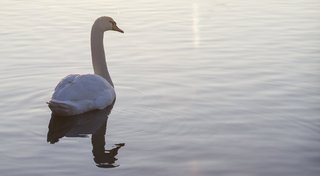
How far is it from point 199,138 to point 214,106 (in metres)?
2.03

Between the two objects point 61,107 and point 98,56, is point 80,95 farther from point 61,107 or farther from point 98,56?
point 98,56

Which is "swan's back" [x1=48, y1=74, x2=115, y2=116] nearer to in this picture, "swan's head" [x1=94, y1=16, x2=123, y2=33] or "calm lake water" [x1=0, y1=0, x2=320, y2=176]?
"calm lake water" [x1=0, y1=0, x2=320, y2=176]

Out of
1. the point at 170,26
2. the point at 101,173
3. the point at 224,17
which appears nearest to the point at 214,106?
the point at 101,173

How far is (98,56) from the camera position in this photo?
15.5 metres

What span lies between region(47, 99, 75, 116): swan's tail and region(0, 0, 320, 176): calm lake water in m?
0.17

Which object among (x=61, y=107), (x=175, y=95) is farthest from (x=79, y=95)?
(x=175, y=95)

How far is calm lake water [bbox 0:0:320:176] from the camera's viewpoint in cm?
1034

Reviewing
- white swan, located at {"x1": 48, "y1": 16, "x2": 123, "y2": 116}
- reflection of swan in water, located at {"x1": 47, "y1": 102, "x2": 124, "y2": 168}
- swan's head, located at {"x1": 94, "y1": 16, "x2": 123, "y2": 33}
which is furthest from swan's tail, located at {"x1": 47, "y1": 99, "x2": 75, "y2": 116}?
swan's head, located at {"x1": 94, "y1": 16, "x2": 123, "y2": 33}

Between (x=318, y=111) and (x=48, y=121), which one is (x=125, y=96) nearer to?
(x=48, y=121)

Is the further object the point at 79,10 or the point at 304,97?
the point at 79,10

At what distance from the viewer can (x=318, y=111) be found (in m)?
12.6

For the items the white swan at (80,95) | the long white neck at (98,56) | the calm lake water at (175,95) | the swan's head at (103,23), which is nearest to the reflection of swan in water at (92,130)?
the calm lake water at (175,95)

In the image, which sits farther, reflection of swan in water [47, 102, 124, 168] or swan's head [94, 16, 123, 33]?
swan's head [94, 16, 123, 33]

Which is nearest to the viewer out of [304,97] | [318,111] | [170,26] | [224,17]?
[318,111]
